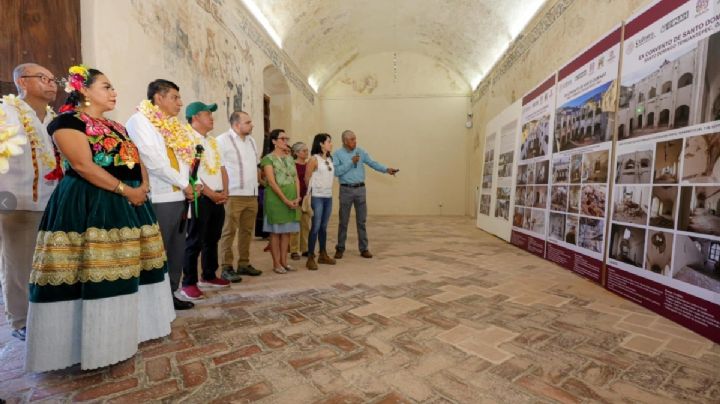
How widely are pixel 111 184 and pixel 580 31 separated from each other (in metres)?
6.03

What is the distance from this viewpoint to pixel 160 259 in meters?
2.21

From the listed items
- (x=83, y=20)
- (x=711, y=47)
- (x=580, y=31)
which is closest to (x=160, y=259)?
(x=83, y=20)

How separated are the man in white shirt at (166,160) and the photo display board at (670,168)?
3.59m

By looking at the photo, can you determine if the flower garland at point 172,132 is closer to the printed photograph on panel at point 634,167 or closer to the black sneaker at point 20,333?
the black sneaker at point 20,333

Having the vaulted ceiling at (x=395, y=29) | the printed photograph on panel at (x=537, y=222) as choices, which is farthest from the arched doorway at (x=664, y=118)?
the vaulted ceiling at (x=395, y=29)

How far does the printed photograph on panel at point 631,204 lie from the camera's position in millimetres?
2943

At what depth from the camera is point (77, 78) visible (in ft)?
6.28

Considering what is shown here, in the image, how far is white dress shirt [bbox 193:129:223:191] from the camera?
122 inches

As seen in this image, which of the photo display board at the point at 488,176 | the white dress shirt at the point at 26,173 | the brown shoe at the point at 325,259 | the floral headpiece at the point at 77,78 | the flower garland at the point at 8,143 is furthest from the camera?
the photo display board at the point at 488,176

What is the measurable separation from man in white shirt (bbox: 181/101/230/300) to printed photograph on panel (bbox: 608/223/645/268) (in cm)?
362

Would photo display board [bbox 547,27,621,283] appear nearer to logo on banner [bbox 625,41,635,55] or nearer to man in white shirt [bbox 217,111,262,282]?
logo on banner [bbox 625,41,635,55]

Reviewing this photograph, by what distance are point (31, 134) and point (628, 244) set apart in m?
4.69

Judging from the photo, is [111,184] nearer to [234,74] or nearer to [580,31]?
[234,74]

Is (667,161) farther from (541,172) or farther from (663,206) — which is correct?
(541,172)
